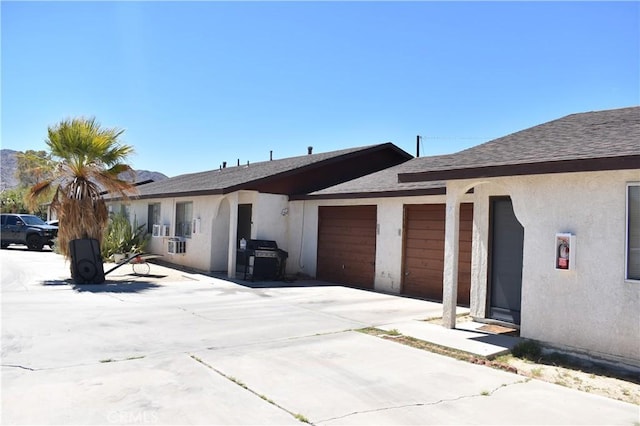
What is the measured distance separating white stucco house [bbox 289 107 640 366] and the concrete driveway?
1456 millimetres

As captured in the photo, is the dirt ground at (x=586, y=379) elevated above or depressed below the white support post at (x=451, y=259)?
below

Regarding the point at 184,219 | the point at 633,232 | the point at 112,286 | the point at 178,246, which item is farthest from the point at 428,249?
the point at 184,219

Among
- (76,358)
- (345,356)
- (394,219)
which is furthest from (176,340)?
(394,219)

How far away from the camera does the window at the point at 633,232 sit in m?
6.21

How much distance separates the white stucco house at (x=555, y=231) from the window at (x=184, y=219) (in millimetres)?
9587

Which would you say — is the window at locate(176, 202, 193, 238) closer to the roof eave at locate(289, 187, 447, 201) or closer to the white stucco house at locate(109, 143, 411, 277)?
the white stucco house at locate(109, 143, 411, 277)

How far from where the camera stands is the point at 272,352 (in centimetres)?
656

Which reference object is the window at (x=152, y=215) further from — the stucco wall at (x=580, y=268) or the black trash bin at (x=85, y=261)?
the stucco wall at (x=580, y=268)

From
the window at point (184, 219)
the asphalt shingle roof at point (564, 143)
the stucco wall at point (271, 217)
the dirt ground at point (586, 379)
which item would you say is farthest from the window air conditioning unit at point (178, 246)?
the dirt ground at point (586, 379)

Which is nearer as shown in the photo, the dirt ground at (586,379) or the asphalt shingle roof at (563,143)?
the dirt ground at (586,379)

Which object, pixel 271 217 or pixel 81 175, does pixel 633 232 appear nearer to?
pixel 271 217

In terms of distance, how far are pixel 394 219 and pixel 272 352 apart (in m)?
6.94

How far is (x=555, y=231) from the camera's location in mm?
6934

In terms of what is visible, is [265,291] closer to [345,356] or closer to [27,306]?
[27,306]
